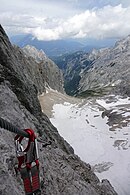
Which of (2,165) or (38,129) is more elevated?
(38,129)

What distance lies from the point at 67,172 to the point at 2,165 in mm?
9070

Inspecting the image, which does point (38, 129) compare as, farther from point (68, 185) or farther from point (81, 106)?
point (81, 106)

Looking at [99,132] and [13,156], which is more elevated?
[99,132]

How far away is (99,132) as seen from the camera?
66438 mm

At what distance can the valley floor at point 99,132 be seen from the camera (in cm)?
4386

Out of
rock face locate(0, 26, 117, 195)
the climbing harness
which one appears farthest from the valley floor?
the climbing harness

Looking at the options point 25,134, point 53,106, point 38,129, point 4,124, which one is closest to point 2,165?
point 25,134

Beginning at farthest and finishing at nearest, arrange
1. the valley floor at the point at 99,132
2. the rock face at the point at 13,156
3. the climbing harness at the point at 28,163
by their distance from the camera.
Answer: the valley floor at the point at 99,132, the rock face at the point at 13,156, the climbing harness at the point at 28,163

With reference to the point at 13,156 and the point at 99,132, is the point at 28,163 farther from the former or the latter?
the point at 99,132

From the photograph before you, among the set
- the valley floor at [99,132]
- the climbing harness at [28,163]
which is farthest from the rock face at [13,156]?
the valley floor at [99,132]

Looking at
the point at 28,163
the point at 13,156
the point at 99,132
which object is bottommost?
the point at 28,163

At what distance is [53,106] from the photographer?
320 feet

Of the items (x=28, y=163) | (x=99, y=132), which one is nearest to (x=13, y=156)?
(x=28, y=163)

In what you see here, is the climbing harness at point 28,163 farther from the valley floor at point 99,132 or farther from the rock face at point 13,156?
the valley floor at point 99,132
